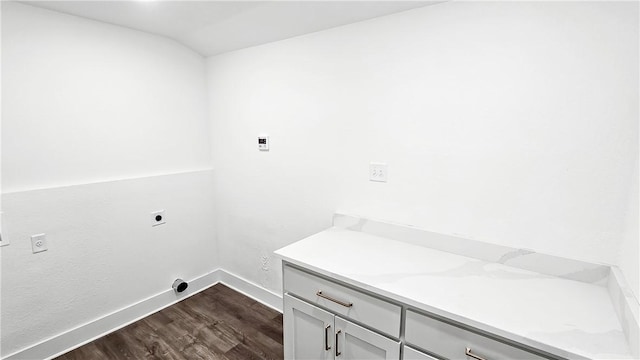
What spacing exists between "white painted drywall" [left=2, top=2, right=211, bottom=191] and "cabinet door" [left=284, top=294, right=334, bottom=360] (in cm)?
158

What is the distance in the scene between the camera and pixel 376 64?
1.72m

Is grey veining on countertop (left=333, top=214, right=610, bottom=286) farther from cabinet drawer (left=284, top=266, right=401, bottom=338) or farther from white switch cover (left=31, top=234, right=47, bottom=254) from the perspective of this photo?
white switch cover (left=31, top=234, right=47, bottom=254)

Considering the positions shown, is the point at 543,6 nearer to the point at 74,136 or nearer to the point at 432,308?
the point at 432,308

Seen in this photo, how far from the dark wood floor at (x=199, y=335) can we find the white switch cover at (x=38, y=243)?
718 millimetres

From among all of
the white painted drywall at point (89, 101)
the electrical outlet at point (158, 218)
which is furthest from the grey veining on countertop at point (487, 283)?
the white painted drywall at point (89, 101)

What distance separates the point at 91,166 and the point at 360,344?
201 cm

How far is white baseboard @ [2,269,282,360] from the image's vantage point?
1882mm

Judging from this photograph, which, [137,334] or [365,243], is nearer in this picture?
[365,243]

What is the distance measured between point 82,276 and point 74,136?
93 cm

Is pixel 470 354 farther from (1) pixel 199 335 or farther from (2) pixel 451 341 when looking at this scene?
(1) pixel 199 335

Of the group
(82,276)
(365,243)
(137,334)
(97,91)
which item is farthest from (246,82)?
(137,334)

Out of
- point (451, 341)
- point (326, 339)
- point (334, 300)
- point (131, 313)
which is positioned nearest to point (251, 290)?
point (131, 313)

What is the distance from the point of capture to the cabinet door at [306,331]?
1.45m

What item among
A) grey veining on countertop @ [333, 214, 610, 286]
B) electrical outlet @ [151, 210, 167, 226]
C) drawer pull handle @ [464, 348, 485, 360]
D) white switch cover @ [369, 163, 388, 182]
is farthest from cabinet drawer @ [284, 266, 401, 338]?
electrical outlet @ [151, 210, 167, 226]
